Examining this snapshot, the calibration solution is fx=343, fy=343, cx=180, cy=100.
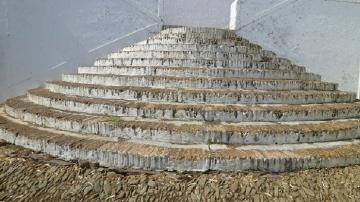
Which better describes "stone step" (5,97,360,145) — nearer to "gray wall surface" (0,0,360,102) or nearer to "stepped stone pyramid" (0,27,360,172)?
"stepped stone pyramid" (0,27,360,172)

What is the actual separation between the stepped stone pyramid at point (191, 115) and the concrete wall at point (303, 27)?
4.42ft

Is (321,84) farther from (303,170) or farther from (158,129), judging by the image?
(158,129)

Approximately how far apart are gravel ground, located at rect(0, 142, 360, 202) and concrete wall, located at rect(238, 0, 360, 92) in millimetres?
4222

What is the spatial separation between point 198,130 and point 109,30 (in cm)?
423

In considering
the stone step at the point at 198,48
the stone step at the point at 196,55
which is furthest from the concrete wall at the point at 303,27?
the stone step at the point at 196,55

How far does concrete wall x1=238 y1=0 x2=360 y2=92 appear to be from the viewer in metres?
7.45

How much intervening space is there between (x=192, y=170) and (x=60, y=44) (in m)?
4.97

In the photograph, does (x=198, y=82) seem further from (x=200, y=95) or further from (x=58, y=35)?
(x=58, y=35)

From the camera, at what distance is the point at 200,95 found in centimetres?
477

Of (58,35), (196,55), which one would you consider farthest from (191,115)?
(58,35)

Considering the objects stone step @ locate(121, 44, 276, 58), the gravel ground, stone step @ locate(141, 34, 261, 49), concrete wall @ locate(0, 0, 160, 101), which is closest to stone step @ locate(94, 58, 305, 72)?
stone step @ locate(121, 44, 276, 58)

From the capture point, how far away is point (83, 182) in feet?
11.6

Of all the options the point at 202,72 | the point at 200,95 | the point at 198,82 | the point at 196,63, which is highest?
the point at 196,63

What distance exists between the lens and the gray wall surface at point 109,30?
7.26 m
